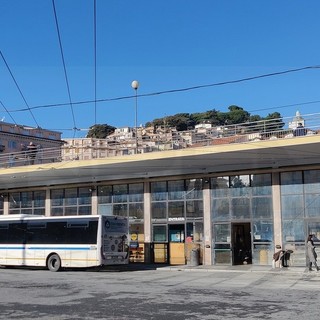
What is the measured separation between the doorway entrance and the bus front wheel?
32.2 feet

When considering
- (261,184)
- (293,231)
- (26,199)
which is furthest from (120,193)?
(293,231)

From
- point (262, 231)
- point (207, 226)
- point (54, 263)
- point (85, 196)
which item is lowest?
point (54, 263)

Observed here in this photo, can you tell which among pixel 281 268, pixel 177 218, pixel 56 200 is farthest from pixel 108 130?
pixel 281 268

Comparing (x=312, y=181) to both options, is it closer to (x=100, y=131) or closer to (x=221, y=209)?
(x=221, y=209)

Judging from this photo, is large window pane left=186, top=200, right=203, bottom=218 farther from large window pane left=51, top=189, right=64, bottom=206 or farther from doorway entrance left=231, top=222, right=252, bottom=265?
large window pane left=51, top=189, right=64, bottom=206

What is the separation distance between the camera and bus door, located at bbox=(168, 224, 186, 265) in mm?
29484

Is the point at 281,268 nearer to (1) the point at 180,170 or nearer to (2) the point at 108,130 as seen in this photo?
(1) the point at 180,170

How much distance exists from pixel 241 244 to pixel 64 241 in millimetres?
10418

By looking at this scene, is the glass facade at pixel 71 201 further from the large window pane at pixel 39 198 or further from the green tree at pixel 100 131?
the green tree at pixel 100 131

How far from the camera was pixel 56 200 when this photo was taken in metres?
34.9

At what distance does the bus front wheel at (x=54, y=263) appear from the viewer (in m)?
25.9

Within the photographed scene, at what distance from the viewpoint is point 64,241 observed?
26031mm

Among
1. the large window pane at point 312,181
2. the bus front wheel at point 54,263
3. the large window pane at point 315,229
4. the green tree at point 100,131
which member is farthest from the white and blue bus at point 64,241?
the green tree at point 100,131

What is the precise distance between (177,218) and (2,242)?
34.3 ft
